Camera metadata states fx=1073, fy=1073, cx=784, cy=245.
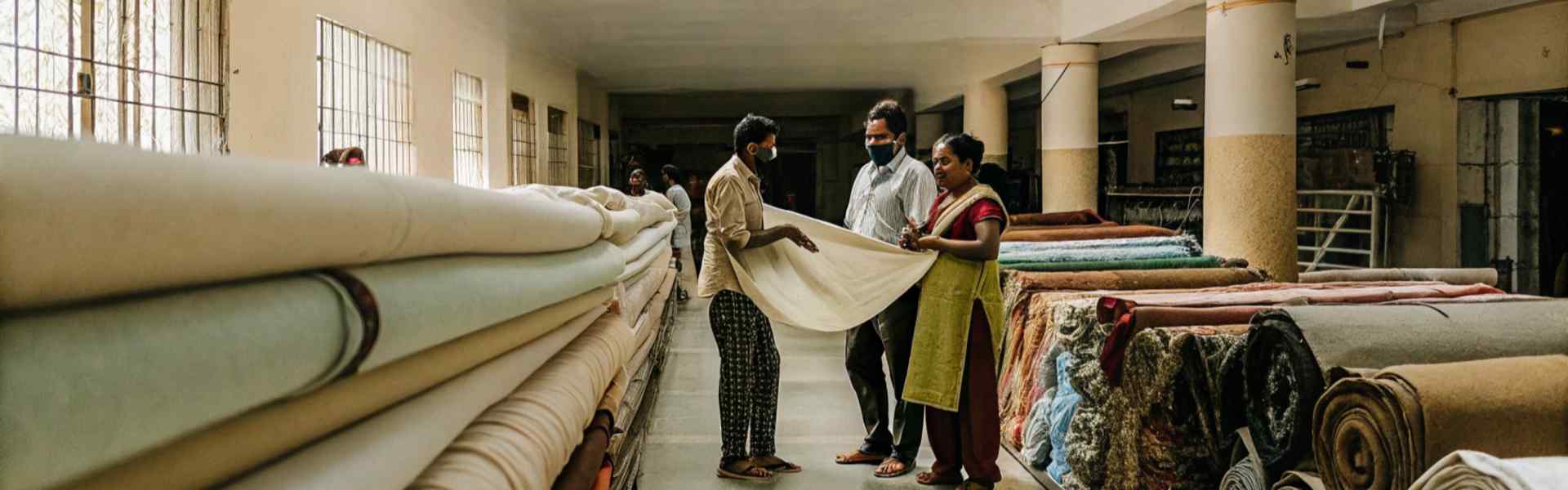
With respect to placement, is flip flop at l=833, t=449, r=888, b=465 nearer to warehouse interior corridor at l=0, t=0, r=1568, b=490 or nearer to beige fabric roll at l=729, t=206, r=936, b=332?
warehouse interior corridor at l=0, t=0, r=1568, b=490

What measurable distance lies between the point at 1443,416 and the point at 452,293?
1.60 m

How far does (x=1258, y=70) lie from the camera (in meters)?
5.64

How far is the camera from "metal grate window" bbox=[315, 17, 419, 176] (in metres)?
5.46

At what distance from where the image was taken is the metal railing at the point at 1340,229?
838 cm

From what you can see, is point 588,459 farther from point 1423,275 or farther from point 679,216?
point 679,216

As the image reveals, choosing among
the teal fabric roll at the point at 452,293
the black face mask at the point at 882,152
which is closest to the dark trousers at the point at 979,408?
the black face mask at the point at 882,152

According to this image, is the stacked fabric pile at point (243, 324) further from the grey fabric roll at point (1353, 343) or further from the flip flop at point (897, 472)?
the flip flop at point (897, 472)

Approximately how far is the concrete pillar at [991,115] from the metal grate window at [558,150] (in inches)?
180

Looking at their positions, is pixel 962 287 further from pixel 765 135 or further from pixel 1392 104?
pixel 1392 104

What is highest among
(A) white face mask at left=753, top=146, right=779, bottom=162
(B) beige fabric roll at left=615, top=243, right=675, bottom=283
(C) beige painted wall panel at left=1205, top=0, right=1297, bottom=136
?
(C) beige painted wall panel at left=1205, top=0, right=1297, bottom=136

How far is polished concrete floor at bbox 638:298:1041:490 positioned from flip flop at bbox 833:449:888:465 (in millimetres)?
38

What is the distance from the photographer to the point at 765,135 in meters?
Result: 3.83

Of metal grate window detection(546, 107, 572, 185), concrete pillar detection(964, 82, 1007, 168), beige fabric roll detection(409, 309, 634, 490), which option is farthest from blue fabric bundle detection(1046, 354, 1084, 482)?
concrete pillar detection(964, 82, 1007, 168)

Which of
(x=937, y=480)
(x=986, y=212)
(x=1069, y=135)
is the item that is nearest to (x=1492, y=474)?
(x=986, y=212)
